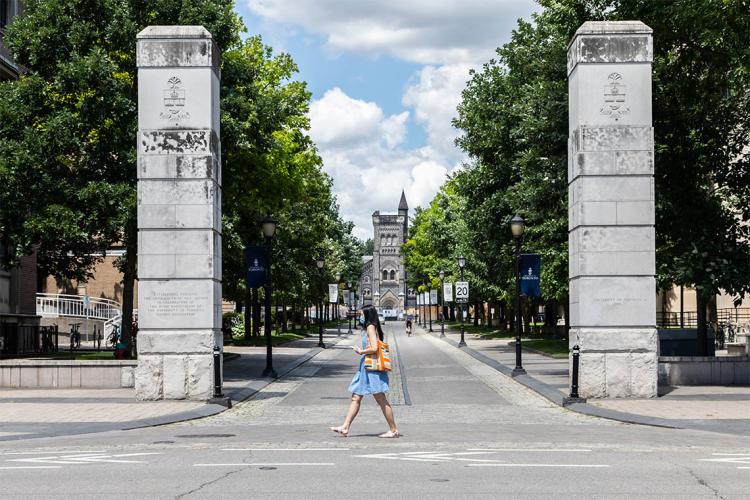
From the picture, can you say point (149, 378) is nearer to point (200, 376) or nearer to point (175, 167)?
point (200, 376)

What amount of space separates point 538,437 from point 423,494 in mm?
5624

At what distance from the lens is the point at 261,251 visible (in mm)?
31578

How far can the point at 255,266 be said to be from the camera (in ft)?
103

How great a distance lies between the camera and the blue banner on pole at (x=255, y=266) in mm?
31156

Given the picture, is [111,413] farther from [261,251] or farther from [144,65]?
[261,251]

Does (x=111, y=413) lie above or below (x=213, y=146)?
below

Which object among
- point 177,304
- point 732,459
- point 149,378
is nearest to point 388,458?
point 732,459

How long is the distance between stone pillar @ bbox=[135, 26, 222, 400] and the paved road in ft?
6.65

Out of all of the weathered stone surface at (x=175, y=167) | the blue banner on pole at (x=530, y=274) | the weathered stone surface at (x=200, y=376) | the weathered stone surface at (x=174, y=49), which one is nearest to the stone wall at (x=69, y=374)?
the weathered stone surface at (x=200, y=376)

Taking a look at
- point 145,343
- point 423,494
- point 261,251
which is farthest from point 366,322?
point 261,251

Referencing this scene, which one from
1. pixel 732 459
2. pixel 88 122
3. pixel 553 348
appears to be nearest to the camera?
pixel 732 459

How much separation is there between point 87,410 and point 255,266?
1277 centimetres

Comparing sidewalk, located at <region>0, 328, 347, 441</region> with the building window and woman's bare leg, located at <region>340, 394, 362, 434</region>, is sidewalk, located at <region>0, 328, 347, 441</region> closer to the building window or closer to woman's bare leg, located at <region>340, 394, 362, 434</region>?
woman's bare leg, located at <region>340, 394, 362, 434</region>

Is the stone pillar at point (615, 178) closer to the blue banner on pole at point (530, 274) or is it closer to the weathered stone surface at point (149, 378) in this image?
the weathered stone surface at point (149, 378)
